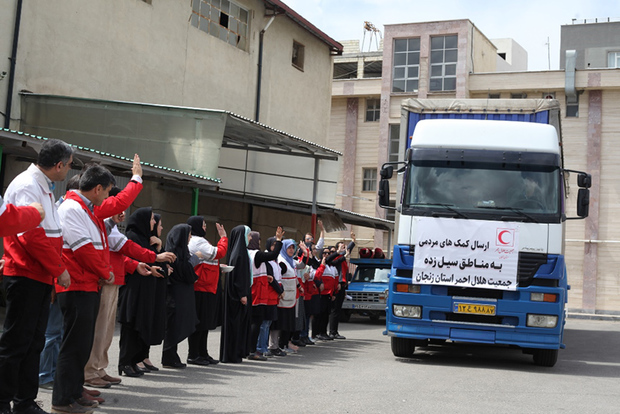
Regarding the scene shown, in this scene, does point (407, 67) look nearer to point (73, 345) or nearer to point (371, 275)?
point (371, 275)

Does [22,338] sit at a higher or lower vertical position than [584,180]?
lower

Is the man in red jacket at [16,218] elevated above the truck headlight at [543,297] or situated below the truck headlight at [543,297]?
above

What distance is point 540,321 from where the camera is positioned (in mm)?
11742

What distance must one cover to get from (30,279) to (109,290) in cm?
231

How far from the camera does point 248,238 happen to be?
12.2 m

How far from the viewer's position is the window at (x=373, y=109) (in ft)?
153

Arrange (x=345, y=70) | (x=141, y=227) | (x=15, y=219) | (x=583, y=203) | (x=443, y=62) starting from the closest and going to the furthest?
(x=15, y=219), (x=141, y=227), (x=583, y=203), (x=443, y=62), (x=345, y=70)

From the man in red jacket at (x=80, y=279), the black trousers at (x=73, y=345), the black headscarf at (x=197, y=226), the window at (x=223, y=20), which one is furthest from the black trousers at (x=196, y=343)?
the window at (x=223, y=20)

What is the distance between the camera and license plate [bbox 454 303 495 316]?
38.9 ft

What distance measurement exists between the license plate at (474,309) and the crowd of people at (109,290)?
2655 millimetres

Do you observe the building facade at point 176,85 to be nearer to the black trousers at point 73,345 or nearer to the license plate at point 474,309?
the license plate at point 474,309

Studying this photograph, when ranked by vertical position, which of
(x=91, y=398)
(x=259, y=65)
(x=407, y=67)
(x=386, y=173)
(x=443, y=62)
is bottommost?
(x=91, y=398)

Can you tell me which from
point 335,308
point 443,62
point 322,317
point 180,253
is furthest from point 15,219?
point 443,62

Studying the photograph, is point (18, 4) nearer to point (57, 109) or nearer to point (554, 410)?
point (57, 109)
